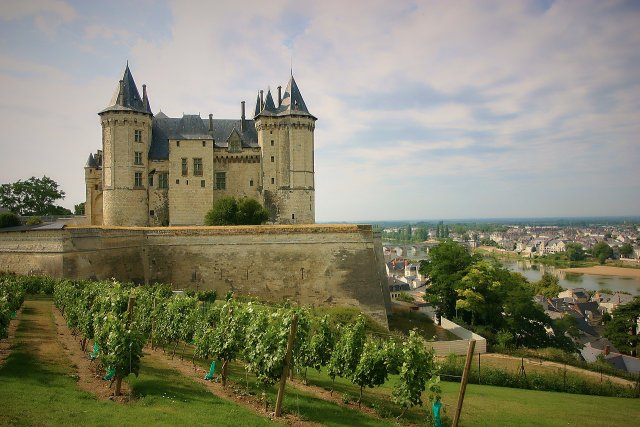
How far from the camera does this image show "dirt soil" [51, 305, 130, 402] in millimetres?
11188

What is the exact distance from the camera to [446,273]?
118 feet

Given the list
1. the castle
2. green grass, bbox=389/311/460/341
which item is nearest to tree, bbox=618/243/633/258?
green grass, bbox=389/311/460/341

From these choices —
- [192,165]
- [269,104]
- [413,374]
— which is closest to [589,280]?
[269,104]

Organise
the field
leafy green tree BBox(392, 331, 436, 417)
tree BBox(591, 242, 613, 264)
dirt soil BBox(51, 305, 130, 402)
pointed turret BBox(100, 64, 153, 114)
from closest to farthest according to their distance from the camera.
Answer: the field < dirt soil BBox(51, 305, 130, 402) < leafy green tree BBox(392, 331, 436, 417) < pointed turret BBox(100, 64, 153, 114) < tree BBox(591, 242, 613, 264)

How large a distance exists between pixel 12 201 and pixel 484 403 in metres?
52.7

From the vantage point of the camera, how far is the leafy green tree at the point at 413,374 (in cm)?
1142

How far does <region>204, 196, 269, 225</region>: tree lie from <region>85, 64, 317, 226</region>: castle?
9.52 ft

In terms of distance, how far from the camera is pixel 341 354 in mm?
13695

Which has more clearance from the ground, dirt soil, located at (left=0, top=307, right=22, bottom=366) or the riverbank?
dirt soil, located at (left=0, top=307, right=22, bottom=366)

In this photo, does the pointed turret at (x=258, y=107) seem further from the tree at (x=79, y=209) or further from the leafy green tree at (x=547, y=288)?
the leafy green tree at (x=547, y=288)

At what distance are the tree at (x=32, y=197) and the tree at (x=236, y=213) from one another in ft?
85.5

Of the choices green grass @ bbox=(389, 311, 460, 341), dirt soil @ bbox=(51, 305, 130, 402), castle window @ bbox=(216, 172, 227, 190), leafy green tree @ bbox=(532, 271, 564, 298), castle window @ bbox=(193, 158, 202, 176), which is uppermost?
castle window @ bbox=(193, 158, 202, 176)

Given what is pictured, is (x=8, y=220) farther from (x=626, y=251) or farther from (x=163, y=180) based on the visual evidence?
(x=626, y=251)

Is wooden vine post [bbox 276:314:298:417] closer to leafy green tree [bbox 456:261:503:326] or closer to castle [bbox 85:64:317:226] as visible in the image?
leafy green tree [bbox 456:261:503:326]
